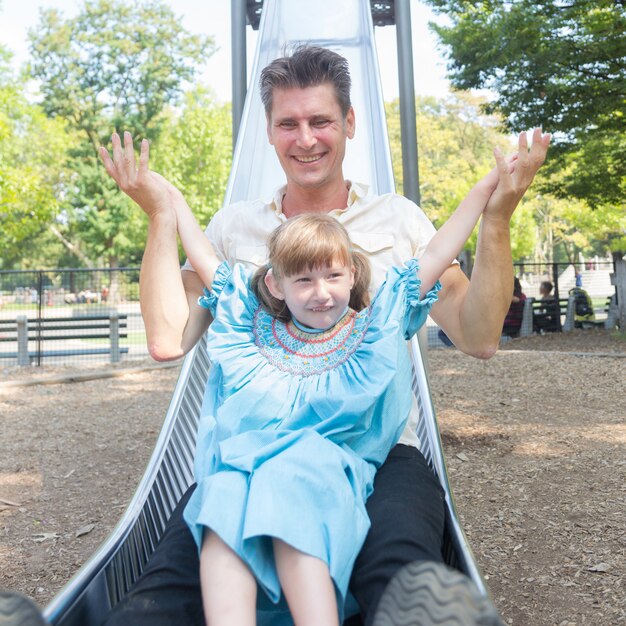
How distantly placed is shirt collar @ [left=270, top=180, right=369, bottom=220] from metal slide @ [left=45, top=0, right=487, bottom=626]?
25.3 inches

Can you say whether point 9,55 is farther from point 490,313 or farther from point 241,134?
point 490,313

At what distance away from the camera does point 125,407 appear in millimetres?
6008

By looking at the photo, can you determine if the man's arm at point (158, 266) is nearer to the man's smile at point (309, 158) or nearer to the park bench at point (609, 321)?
the man's smile at point (309, 158)

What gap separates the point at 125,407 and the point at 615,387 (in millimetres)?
3974

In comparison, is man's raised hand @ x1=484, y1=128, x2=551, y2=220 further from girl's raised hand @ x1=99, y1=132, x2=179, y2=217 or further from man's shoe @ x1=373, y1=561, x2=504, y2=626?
man's shoe @ x1=373, y1=561, x2=504, y2=626

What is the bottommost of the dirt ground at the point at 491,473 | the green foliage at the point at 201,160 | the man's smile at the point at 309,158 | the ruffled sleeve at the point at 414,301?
the dirt ground at the point at 491,473

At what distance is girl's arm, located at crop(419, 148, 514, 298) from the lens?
1914 millimetres

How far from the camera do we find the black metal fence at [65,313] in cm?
888

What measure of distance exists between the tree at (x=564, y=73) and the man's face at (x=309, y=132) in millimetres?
7531

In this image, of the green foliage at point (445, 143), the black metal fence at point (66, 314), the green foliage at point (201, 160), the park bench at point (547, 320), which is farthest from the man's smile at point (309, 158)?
the green foliage at point (445, 143)

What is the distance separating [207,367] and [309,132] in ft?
3.99

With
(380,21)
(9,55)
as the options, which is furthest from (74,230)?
(380,21)

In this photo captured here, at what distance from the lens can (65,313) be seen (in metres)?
10.1

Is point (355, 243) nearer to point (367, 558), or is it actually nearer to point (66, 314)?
point (367, 558)
